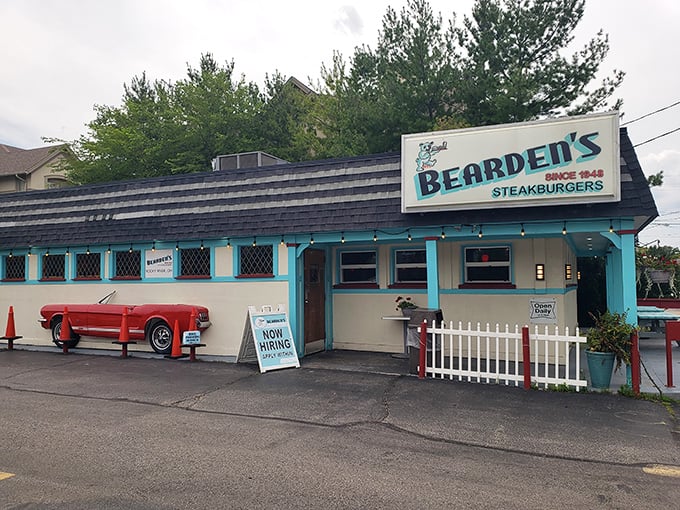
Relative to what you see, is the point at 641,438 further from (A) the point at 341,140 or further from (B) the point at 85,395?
(A) the point at 341,140

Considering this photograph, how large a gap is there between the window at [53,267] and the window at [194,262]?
366cm

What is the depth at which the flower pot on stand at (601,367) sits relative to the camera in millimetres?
7756

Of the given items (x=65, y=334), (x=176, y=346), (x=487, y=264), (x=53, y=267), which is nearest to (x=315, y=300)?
(x=176, y=346)

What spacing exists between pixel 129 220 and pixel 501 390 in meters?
9.32

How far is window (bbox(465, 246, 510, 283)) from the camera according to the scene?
10758 mm

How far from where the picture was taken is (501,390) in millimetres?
7938

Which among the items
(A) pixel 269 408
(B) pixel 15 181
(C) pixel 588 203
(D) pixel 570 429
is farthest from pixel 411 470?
(B) pixel 15 181

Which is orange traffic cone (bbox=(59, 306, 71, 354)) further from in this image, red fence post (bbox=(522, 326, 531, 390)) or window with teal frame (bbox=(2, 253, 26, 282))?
red fence post (bbox=(522, 326, 531, 390))

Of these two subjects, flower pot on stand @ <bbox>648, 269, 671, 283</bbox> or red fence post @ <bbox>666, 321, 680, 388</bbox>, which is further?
flower pot on stand @ <bbox>648, 269, 671, 283</bbox>

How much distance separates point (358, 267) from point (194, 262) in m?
3.85

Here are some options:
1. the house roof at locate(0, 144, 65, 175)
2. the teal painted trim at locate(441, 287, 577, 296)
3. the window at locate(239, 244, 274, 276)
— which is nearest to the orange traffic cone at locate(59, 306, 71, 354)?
the window at locate(239, 244, 274, 276)

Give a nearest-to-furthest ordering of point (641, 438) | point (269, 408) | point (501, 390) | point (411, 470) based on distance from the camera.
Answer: point (411, 470) → point (641, 438) → point (269, 408) → point (501, 390)

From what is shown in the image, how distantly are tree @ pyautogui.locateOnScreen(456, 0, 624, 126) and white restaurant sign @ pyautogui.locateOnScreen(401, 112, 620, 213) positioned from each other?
12237mm

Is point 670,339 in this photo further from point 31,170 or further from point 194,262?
point 31,170
